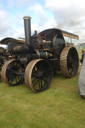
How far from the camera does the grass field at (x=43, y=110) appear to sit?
2499 mm

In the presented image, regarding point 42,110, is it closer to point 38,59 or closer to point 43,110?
point 43,110

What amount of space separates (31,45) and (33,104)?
2504 millimetres

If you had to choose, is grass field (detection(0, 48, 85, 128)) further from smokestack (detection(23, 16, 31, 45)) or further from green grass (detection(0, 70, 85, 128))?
smokestack (detection(23, 16, 31, 45))

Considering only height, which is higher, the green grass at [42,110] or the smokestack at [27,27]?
the smokestack at [27,27]

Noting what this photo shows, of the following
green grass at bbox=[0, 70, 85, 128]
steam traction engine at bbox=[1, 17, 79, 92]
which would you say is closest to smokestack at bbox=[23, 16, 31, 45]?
steam traction engine at bbox=[1, 17, 79, 92]

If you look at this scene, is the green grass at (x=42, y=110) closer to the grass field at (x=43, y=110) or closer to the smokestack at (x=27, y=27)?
the grass field at (x=43, y=110)

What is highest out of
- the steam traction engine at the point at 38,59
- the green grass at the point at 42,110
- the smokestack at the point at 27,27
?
the smokestack at the point at 27,27

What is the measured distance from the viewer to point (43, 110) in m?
3.03

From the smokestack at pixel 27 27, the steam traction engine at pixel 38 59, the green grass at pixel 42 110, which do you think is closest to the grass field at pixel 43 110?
the green grass at pixel 42 110

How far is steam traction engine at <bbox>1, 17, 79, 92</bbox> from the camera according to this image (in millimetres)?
4643

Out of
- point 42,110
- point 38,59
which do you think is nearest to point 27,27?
point 38,59

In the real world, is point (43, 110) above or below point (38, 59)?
below

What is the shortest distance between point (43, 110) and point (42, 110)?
0.09 feet

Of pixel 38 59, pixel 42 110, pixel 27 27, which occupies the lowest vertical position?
pixel 42 110
